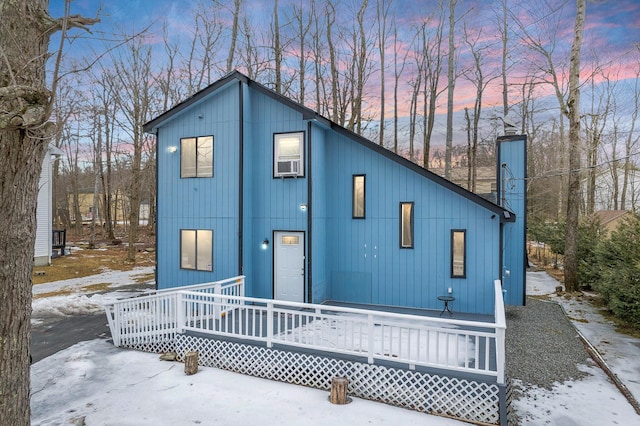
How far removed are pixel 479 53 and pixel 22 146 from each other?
80.3 feet

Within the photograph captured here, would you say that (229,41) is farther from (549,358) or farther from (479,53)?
(549,358)

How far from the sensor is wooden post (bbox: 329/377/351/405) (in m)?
5.33

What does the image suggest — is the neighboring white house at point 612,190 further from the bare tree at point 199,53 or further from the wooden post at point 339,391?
the wooden post at point 339,391

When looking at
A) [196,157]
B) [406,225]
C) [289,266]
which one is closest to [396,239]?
[406,225]

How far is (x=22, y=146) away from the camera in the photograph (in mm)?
3135

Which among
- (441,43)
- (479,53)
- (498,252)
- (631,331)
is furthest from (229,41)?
(631,331)

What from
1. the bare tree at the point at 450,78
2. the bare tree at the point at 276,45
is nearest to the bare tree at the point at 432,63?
the bare tree at the point at 450,78

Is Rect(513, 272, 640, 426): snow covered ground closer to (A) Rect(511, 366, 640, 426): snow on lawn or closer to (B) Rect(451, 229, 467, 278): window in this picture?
(A) Rect(511, 366, 640, 426): snow on lawn

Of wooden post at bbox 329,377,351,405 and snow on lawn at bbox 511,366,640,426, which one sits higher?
wooden post at bbox 329,377,351,405

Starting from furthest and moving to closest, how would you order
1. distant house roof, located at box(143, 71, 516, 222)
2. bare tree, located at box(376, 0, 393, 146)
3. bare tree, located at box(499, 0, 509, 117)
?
bare tree, located at box(376, 0, 393, 146) < bare tree, located at box(499, 0, 509, 117) < distant house roof, located at box(143, 71, 516, 222)

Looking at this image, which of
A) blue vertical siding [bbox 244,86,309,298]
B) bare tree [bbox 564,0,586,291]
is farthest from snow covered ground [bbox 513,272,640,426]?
blue vertical siding [bbox 244,86,309,298]

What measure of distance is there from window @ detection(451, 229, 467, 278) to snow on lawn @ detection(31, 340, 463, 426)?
417cm

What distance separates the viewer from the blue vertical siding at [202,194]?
367 inches

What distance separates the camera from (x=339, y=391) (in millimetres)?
5352
